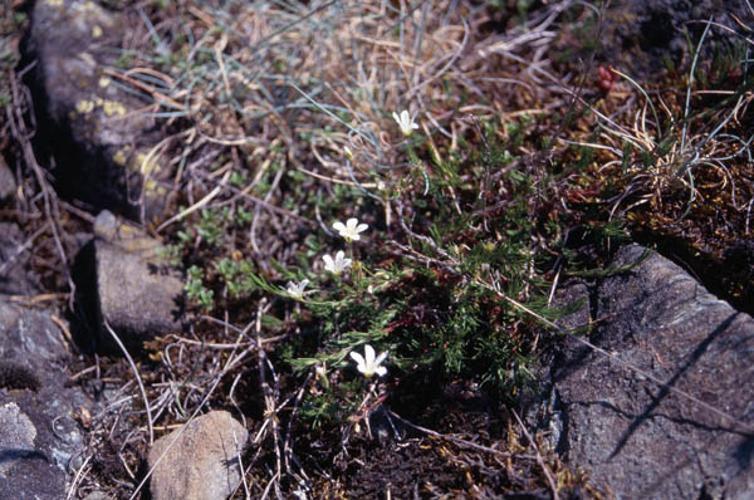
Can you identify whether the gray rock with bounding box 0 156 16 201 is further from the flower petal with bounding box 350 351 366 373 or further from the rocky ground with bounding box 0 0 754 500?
the flower petal with bounding box 350 351 366 373

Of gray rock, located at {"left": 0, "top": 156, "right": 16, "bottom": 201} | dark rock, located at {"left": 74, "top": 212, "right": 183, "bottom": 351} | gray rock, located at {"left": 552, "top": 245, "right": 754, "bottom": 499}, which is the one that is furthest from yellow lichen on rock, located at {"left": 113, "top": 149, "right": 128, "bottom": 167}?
gray rock, located at {"left": 552, "top": 245, "right": 754, "bottom": 499}

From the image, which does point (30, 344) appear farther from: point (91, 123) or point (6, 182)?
point (91, 123)

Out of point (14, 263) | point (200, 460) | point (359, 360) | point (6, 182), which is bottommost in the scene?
point (200, 460)

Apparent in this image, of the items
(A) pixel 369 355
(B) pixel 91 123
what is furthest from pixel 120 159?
(A) pixel 369 355

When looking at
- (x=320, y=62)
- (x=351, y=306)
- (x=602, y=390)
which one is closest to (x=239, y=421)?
(x=351, y=306)

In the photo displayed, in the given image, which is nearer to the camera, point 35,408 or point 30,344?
point 35,408

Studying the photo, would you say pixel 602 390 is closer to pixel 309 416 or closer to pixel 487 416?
pixel 487 416
